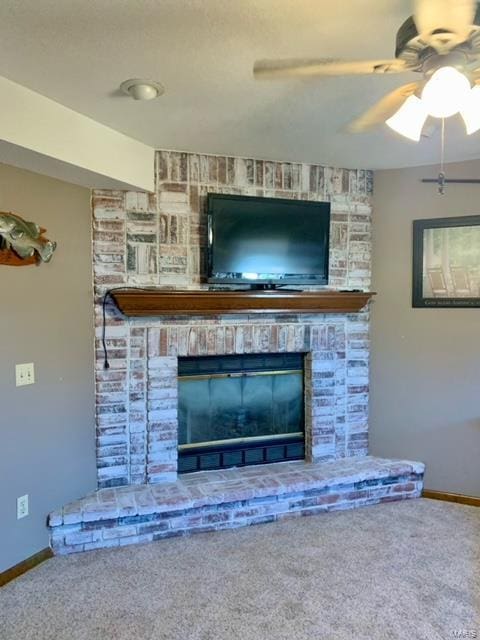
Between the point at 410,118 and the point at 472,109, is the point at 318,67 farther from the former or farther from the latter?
the point at 472,109

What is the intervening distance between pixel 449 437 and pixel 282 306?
4.93 ft

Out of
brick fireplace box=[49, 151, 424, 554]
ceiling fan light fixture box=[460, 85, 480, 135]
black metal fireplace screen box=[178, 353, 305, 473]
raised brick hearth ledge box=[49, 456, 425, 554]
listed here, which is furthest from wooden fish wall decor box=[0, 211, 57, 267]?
ceiling fan light fixture box=[460, 85, 480, 135]

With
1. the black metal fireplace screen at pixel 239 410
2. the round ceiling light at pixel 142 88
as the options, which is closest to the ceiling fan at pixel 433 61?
the round ceiling light at pixel 142 88

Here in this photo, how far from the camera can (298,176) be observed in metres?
3.21

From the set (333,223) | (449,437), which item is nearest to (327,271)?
(333,223)

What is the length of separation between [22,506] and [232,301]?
1.64m

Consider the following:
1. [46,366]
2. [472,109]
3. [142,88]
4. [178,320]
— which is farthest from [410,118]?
[46,366]

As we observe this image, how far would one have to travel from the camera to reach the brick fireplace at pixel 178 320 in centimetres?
289

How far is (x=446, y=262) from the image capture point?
3176 millimetres

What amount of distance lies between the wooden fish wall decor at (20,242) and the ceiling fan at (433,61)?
4.75 feet

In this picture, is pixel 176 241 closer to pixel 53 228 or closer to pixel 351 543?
pixel 53 228

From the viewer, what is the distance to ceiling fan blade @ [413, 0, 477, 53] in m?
1.21

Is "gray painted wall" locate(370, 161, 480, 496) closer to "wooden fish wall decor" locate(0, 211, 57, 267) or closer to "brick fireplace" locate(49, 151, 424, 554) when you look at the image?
"brick fireplace" locate(49, 151, 424, 554)

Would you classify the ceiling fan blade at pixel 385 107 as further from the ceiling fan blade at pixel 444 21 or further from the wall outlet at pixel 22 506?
the wall outlet at pixel 22 506
